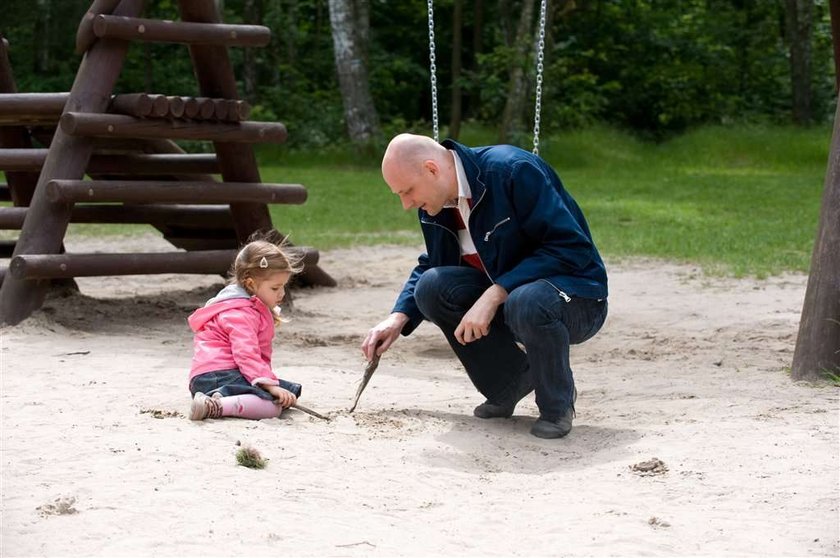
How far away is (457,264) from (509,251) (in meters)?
0.35

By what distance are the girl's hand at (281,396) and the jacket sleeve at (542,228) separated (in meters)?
0.88

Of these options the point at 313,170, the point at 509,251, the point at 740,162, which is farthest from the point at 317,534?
the point at 740,162

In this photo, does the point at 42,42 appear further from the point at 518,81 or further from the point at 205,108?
the point at 205,108

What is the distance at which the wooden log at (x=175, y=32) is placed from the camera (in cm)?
712

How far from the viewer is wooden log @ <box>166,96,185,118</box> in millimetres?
7098

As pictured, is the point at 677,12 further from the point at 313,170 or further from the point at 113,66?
the point at 113,66

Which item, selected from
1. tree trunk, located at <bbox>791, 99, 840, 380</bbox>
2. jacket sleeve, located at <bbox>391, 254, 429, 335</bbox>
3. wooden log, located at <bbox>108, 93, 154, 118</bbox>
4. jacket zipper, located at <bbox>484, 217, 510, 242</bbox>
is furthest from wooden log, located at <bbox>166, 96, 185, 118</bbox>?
tree trunk, located at <bbox>791, 99, 840, 380</bbox>

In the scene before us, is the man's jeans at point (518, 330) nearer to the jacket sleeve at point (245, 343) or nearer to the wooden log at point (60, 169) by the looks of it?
the jacket sleeve at point (245, 343)

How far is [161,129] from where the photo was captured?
7.15 meters

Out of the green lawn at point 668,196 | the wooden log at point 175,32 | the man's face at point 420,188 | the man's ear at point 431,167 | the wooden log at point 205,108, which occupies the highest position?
the wooden log at point 175,32

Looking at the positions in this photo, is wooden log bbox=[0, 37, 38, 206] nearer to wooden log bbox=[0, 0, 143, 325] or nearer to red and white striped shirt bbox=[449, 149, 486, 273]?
wooden log bbox=[0, 0, 143, 325]

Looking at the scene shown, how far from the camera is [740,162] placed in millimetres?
20672

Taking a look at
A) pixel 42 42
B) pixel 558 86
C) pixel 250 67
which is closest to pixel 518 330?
pixel 558 86

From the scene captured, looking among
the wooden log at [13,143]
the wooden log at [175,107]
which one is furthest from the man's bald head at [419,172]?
the wooden log at [13,143]
